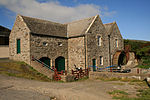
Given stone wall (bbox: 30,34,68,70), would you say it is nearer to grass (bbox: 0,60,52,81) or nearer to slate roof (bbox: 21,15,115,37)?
slate roof (bbox: 21,15,115,37)

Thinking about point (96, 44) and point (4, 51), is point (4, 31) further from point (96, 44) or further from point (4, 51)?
point (96, 44)

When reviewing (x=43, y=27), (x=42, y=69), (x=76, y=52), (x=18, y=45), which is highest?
(x=43, y=27)

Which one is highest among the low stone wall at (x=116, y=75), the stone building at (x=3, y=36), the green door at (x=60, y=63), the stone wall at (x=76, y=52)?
the stone building at (x=3, y=36)

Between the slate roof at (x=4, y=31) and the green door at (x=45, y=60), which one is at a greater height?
the slate roof at (x=4, y=31)

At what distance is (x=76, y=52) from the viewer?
65.7 ft

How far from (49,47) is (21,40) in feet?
11.8

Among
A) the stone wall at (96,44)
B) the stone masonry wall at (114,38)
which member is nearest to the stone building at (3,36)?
the stone wall at (96,44)

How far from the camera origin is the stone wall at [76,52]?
1919cm

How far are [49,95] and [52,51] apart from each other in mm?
11109

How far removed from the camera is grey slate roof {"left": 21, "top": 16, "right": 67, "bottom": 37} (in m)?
17.8

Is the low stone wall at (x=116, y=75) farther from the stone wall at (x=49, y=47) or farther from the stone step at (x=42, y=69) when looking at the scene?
the stone wall at (x=49, y=47)

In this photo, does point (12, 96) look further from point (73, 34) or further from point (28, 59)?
point (73, 34)

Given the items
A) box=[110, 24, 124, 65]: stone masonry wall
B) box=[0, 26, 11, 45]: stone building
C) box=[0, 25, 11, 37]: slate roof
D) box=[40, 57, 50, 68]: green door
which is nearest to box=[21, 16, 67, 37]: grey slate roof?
box=[40, 57, 50, 68]: green door

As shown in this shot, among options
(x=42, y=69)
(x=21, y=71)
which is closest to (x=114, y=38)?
(x=42, y=69)
